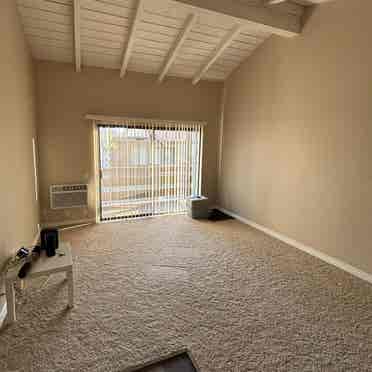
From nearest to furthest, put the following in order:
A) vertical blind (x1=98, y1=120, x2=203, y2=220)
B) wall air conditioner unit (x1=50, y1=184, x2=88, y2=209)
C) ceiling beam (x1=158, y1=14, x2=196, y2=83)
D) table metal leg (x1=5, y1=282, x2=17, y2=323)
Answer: table metal leg (x1=5, y1=282, x2=17, y2=323) → ceiling beam (x1=158, y1=14, x2=196, y2=83) → wall air conditioner unit (x1=50, y1=184, x2=88, y2=209) → vertical blind (x1=98, y1=120, x2=203, y2=220)

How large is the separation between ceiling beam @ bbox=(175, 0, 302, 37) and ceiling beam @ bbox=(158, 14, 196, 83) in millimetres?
326

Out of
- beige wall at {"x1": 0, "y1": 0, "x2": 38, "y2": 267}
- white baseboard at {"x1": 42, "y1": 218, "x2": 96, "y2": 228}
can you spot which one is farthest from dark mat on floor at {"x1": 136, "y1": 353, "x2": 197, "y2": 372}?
white baseboard at {"x1": 42, "y1": 218, "x2": 96, "y2": 228}

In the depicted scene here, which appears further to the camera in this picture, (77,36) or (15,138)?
(77,36)

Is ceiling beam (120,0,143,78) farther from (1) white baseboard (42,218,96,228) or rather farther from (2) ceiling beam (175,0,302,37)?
(1) white baseboard (42,218,96,228)

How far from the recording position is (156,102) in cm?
435

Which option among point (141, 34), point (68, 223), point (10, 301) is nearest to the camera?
point (10, 301)

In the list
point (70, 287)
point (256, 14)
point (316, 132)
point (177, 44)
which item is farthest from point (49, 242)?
point (256, 14)

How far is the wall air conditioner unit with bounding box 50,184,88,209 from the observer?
3848 millimetres

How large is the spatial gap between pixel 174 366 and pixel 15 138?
94.3 inches

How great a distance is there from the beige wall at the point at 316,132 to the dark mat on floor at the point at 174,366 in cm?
213

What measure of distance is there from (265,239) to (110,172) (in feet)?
8.97

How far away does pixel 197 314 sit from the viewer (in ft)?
6.47

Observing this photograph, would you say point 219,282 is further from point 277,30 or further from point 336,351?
Answer: point 277,30

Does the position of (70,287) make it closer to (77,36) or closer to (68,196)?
(68,196)
